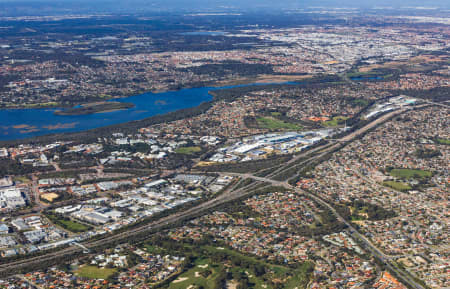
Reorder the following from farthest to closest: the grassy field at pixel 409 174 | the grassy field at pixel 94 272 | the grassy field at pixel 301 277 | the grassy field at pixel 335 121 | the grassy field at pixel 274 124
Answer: the grassy field at pixel 335 121, the grassy field at pixel 274 124, the grassy field at pixel 409 174, the grassy field at pixel 94 272, the grassy field at pixel 301 277

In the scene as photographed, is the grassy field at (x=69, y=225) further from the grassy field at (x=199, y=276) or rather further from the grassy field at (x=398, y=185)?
the grassy field at (x=398, y=185)

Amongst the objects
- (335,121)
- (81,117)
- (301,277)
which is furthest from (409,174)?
(81,117)

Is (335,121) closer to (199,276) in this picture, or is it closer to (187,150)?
(187,150)

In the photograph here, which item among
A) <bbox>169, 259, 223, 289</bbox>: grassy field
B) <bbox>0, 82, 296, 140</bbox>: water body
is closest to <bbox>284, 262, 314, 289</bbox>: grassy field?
<bbox>169, 259, 223, 289</bbox>: grassy field

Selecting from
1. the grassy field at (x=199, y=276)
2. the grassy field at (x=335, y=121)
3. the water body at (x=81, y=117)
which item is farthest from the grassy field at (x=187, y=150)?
the grassy field at (x=199, y=276)

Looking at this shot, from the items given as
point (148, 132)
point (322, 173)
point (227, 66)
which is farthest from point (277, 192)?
point (227, 66)

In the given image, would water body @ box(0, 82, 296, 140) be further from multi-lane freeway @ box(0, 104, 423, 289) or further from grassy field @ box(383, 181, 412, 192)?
grassy field @ box(383, 181, 412, 192)

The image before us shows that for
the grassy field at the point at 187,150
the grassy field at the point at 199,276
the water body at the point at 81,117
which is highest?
the water body at the point at 81,117
